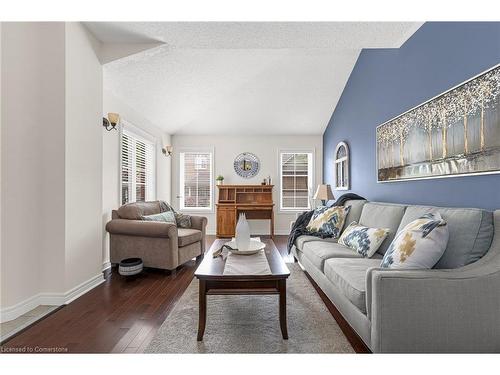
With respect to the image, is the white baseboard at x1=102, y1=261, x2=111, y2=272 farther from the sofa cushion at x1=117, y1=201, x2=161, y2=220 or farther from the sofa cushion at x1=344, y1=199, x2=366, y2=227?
the sofa cushion at x1=344, y1=199, x2=366, y2=227

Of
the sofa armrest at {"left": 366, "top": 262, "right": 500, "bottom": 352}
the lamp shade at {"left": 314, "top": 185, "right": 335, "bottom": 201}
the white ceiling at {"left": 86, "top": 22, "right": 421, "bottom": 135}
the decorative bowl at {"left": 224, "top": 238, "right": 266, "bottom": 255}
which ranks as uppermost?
the white ceiling at {"left": 86, "top": 22, "right": 421, "bottom": 135}

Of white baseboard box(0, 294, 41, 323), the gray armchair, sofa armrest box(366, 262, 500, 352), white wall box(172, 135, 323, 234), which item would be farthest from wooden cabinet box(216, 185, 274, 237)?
sofa armrest box(366, 262, 500, 352)

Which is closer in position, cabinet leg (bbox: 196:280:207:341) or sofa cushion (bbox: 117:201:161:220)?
cabinet leg (bbox: 196:280:207:341)

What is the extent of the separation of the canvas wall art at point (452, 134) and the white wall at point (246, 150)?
3155 millimetres

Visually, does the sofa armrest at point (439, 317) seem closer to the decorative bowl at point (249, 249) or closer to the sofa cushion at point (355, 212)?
the decorative bowl at point (249, 249)

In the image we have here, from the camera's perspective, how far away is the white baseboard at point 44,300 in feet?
6.81

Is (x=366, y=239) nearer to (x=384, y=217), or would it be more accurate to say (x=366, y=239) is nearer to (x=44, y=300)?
(x=384, y=217)

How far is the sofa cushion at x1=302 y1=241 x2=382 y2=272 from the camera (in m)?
2.44

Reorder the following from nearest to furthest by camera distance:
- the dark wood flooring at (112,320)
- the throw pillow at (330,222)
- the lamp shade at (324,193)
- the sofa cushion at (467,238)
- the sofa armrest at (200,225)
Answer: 1. the sofa cushion at (467,238)
2. the dark wood flooring at (112,320)
3. the throw pillow at (330,222)
4. the sofa armrest at (200,225)
5. the lamp shade at (324,193)

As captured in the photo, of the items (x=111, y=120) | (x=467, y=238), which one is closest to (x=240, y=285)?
(x=467, y=238)

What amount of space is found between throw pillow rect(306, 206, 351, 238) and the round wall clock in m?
2.81

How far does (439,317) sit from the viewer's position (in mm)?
1438

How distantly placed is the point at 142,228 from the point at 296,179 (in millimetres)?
3940

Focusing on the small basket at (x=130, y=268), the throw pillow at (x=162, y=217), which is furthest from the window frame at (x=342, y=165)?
the small basket at (x=130, y=268)
